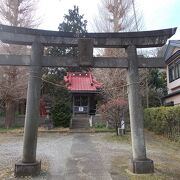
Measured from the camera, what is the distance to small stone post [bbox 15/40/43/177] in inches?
277

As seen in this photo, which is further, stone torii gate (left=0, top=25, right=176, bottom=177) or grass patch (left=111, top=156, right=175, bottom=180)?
stone torii gate (left=0, top=25, right=176, bottom=177)

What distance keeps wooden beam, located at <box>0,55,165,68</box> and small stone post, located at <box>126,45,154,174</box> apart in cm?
23

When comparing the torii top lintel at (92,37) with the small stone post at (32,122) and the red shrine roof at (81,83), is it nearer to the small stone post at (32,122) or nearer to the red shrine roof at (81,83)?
the small stone post at (32,122)

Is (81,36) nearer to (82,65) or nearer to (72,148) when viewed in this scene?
(82,65)

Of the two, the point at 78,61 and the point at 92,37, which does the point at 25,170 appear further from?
the point at 92,37

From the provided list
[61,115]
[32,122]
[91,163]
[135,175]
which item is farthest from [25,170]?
[61,115]

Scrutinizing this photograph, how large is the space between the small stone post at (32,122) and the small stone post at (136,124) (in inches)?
101

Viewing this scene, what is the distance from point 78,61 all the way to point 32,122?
6.82 ft

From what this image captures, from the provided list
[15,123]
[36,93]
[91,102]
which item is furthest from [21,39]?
[91,102]

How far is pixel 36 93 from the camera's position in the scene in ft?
24.2

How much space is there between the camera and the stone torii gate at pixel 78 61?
23.7 ft

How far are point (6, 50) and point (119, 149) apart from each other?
41.8ft

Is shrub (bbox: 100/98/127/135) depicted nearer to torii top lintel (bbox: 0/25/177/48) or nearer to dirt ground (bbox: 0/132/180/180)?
dirt ground (bbox: 0/132/180/180)

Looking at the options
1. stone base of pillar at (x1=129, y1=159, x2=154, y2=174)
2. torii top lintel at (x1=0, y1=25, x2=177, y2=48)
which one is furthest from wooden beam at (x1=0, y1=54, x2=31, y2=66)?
stone base of pillar at (x1=129, y1=159, x2=154, y2=174)
